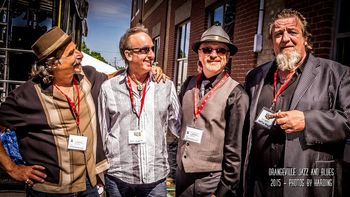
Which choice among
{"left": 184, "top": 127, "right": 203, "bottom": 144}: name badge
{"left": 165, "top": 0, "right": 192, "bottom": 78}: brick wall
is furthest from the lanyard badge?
{"left": 165, "top": 0, "right": 192, "bottom": 78}: brick wall

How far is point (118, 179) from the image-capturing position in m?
2.33

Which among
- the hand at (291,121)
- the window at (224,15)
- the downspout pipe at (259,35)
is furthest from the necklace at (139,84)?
the window at (224,15)

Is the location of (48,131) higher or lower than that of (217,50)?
lower

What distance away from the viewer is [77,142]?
7.49 ft

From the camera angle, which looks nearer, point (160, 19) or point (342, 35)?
point (342, 35)

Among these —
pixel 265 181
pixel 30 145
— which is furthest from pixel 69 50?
pixel 265 181

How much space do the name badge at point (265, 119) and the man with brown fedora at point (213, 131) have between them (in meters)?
0.12

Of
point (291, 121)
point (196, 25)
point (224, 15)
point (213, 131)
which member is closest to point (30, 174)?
point (213, 131)

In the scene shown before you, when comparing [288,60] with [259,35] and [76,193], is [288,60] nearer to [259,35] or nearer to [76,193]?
Result: [76,193]

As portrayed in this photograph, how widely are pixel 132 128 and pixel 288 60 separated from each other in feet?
4.17

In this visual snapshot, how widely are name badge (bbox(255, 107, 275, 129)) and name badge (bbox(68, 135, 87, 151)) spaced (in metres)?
1.29

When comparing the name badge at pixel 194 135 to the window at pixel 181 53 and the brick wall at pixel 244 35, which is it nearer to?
the brick wall at pixel 244 35

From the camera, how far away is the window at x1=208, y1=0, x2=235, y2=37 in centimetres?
631

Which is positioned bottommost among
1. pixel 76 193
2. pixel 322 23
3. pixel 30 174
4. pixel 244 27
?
pixel 76 193
